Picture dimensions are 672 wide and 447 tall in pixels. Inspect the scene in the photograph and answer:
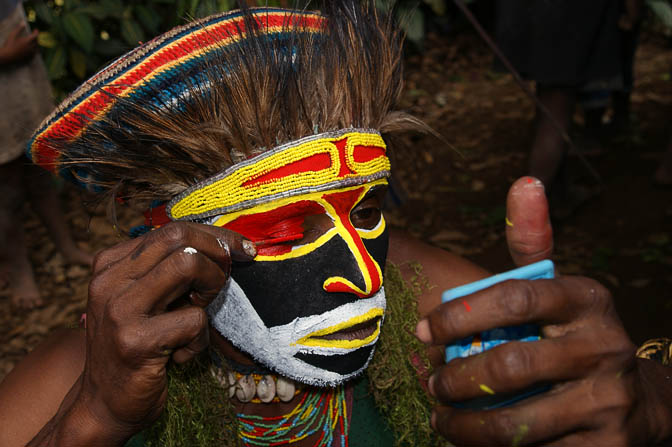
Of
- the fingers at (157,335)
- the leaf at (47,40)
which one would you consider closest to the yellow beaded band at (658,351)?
the fingers at (157,335)

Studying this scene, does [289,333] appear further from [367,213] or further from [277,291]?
[367,213]

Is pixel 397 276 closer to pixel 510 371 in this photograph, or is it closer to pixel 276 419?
pixel 276 419

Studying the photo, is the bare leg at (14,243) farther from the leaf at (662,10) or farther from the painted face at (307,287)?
the leaf at (662,10)

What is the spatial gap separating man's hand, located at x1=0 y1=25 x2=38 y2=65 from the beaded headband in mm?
2082

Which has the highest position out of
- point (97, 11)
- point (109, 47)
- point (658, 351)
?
point (97, 11)

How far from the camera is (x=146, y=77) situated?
5.54 feet

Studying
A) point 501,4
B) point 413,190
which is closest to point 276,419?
point 501,4

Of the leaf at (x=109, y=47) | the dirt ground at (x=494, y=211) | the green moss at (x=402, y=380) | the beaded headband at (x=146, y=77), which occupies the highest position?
the beaded headband at (x=146, y=77)

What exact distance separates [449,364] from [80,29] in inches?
157

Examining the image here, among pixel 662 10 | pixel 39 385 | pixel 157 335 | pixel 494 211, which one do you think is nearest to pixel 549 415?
pixel 157 335

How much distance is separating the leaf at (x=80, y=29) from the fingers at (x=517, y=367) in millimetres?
3920

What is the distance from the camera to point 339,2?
2010 mm

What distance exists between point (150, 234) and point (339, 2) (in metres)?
1.06

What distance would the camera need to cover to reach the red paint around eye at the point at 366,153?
1813mm
